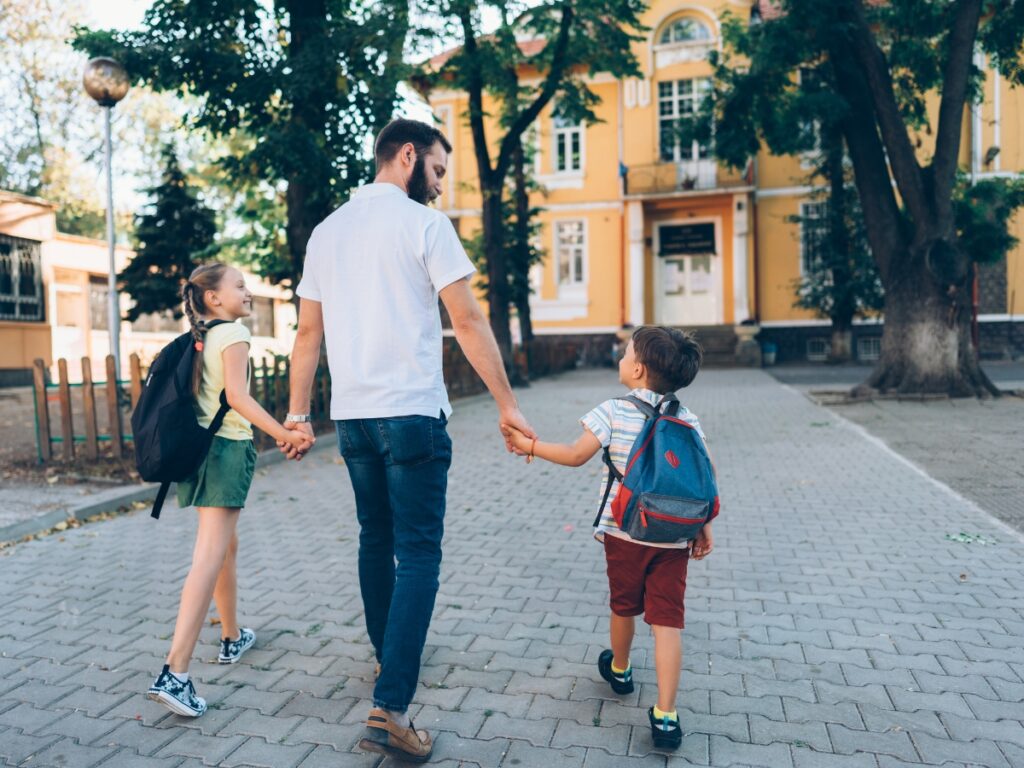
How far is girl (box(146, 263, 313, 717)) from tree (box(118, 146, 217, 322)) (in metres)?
16.3

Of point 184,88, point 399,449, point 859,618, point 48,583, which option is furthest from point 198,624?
point 184,88

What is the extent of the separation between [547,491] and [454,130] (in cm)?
2615

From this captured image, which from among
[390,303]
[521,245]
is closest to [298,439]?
[390,303]

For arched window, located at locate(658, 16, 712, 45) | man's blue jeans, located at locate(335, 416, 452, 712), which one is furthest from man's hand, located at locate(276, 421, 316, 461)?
arched window, located at locate(658, 16, 712, 45)

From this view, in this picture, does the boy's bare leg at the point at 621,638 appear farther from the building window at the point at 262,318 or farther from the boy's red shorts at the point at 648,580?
the building window at the point at 262,318

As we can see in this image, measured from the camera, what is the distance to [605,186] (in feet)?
101

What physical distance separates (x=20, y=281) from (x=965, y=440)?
22.2m

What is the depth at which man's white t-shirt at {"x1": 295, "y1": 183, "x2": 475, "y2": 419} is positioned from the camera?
300cm

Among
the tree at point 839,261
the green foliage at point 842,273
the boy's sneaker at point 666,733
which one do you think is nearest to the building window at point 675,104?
the tree at point 839,261

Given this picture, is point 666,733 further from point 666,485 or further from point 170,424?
point 170,424

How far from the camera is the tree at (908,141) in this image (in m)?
13.6

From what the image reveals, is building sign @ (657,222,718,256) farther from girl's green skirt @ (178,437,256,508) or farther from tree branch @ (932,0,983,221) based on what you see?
girl's green skirt @ (178,437,256,508)

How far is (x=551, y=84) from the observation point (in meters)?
17.0

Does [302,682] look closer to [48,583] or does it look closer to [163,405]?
[163,405]
